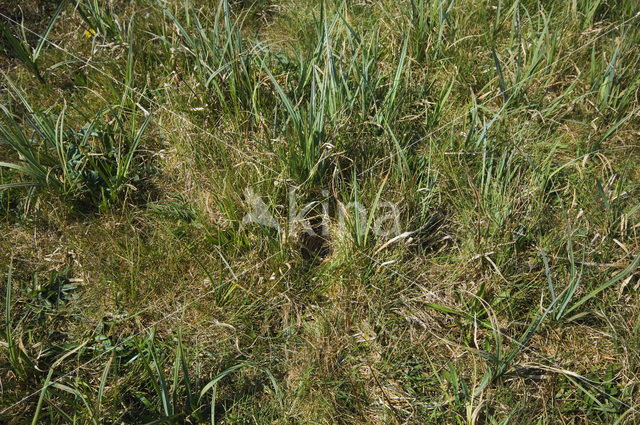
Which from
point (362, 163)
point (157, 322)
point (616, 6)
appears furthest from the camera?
point (616, 6)

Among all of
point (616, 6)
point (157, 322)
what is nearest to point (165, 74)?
point (157, 322)

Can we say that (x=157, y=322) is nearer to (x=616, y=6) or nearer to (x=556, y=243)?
(x=556, y=243)

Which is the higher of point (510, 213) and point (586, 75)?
point (586, 75)

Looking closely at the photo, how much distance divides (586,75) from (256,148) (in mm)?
1467

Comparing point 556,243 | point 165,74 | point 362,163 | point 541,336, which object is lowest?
point 541,336

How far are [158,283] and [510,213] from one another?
1226mm

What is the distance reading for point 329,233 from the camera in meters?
1.97

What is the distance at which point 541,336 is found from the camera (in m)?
1.73

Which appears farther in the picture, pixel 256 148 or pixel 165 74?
pixel 165 74

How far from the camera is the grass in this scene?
161 cm

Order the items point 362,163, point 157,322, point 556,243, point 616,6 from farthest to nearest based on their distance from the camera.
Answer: point 616,6
point 362,163
point 556,243
point 157,322

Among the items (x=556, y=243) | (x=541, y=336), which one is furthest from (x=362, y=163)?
(x=541, y=336)

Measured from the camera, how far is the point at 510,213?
1831 millimetres

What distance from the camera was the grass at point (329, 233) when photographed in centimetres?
161
